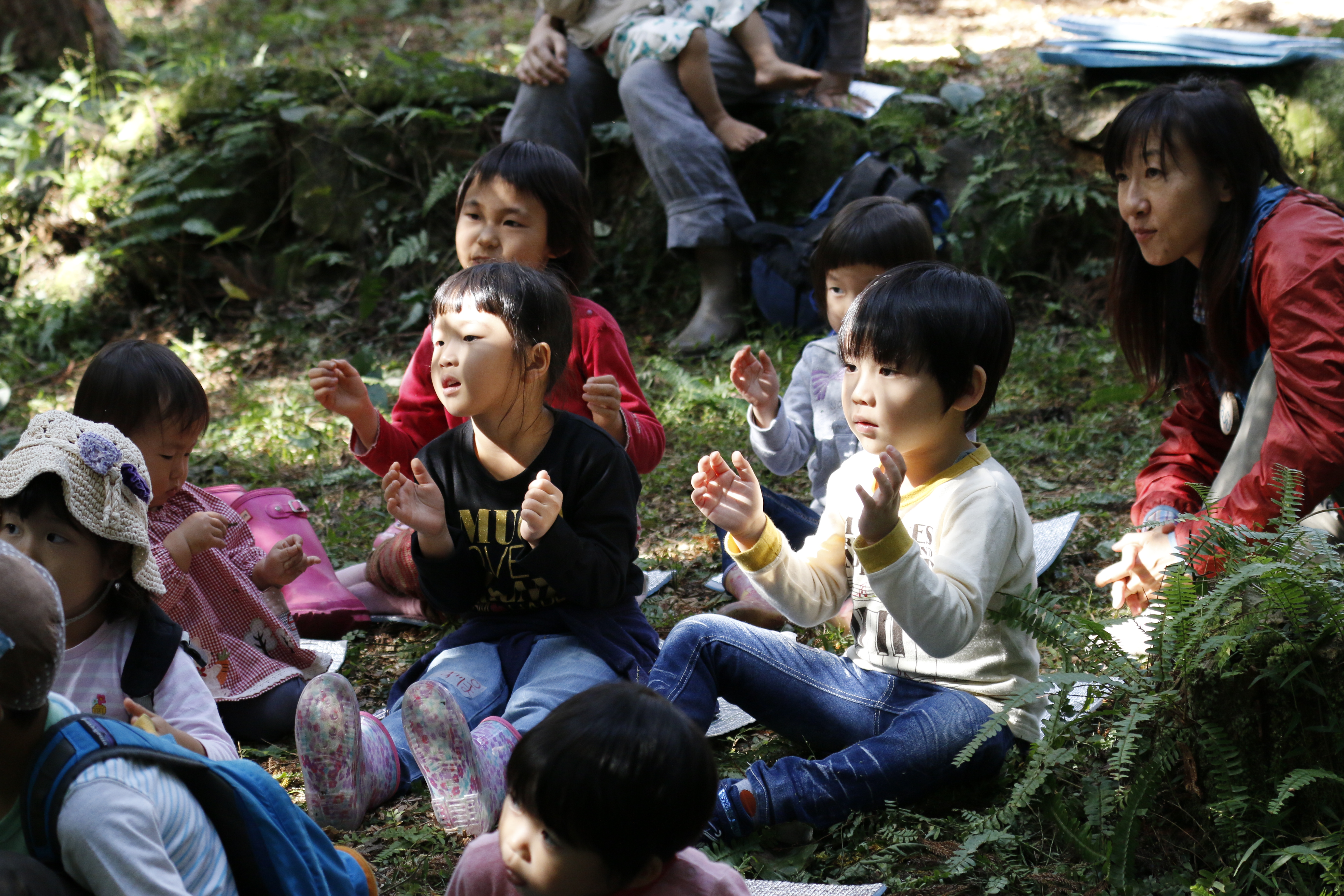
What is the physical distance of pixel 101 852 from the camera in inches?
57.8

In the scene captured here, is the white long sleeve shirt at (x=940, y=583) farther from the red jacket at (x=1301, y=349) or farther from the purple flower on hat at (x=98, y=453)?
the purple flower on hat at (x=98, y=453)

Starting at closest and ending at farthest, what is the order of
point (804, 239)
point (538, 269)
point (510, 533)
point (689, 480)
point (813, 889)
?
1. point (813, 889)
2. point (510, 533)
3. point (538, 269)
4. point (689, 480)
5. point (804, 239)

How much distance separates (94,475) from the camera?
200 centimetres

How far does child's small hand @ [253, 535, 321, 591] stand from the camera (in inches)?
113

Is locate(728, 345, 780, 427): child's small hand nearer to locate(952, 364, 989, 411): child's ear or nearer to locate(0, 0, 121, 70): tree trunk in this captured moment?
locate(952, 364, 989, 411): child's ear

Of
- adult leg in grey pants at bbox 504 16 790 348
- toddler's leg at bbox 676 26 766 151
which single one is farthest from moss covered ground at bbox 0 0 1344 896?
toddler's leg at bbox 676 26 766 151

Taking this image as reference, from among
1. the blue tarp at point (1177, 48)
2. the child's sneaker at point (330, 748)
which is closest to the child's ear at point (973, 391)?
the child's sneaker at point (330, 748)

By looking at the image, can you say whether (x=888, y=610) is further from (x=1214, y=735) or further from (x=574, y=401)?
(x=574, y=401)

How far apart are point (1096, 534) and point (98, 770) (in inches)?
122

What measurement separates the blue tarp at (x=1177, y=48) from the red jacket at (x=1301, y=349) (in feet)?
9.57

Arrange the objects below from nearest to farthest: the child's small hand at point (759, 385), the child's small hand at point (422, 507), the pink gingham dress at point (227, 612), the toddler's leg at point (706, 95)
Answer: the child's small hand at point (422, 507) → the pink gingham dress at point (227, 612) → the child's small hand at point (759, 385) → the toddler's leg at point (706, 95)

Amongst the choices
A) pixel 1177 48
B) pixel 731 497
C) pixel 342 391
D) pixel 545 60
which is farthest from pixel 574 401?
pixel 1177 48

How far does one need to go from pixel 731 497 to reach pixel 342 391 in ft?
3.91

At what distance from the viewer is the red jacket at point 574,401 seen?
3.10m
